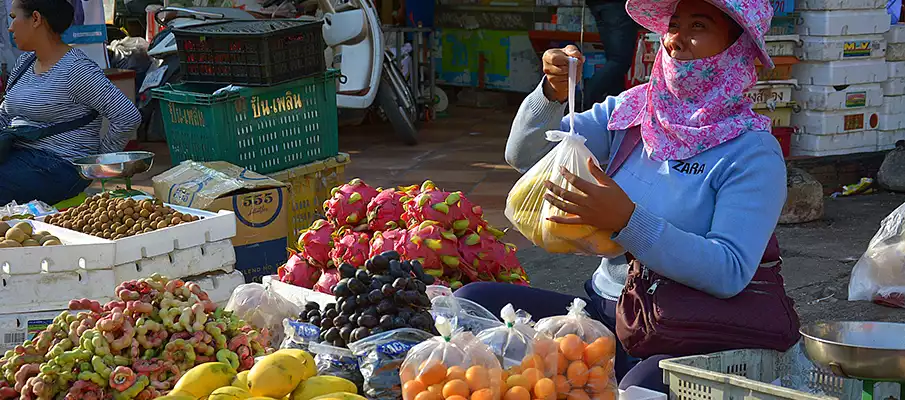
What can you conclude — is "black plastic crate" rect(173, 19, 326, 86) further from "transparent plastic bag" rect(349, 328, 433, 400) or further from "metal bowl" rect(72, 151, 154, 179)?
"transparent plastic bag" rect(349, 328, 433, 400)

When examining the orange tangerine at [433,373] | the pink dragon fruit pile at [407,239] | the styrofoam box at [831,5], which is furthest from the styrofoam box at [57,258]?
the styrofoam box at [831,5]

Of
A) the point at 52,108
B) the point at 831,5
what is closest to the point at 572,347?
the point at 52,108

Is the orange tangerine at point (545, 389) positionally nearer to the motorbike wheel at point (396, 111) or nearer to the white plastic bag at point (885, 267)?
the white plastic bag at point (885, 267)

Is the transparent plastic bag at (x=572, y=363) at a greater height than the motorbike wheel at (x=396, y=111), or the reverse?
the transparent plastic bag at (x=572, y=363)

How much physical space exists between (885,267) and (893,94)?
2.99 m

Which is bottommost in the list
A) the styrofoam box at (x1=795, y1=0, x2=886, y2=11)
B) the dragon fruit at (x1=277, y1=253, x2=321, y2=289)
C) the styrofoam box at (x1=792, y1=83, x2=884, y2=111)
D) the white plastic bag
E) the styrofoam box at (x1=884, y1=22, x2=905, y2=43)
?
the white plastic bag

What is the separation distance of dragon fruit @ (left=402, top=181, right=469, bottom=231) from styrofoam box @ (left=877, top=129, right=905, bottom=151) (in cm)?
508

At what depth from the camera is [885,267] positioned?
4.95m

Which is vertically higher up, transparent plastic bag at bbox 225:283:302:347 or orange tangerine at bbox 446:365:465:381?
orange tangerine at bbox 446:365:465:381

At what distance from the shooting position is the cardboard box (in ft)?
15.4

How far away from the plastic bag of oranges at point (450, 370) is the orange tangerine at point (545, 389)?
0.30ft

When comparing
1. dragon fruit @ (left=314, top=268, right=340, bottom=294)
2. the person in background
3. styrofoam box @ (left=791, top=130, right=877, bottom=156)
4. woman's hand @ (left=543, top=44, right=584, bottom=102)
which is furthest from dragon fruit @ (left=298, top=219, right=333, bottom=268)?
the person in background

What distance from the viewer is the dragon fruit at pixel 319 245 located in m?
3.65

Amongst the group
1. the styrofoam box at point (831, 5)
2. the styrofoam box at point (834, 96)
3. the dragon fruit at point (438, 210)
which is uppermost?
the styrofoam box at point (831, 5)
